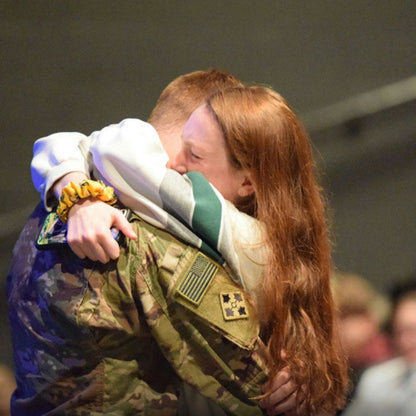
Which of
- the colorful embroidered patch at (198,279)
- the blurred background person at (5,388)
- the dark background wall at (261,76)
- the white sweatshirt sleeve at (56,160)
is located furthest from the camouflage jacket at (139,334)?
the dark background wall at (261,76)

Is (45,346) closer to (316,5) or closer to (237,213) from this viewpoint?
(237,213)

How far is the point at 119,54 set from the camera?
99.3 inches

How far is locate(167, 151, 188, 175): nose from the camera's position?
1.58 meters

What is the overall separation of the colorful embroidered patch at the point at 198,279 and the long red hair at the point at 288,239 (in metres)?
0.12

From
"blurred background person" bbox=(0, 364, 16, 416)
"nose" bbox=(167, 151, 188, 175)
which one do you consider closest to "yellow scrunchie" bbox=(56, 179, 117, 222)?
"nose" bbox=(167, 151, 188, 175)

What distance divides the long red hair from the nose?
0.32 feet

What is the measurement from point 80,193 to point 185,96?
394mm

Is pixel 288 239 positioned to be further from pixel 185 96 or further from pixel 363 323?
pixel 363 323

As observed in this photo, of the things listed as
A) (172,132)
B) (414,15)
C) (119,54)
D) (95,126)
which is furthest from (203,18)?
(172,132)

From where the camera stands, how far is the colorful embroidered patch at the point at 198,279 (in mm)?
1414

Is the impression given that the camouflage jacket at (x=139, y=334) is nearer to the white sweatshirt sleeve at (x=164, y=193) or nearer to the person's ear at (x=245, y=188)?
the white sweatshirt sleeve at (x=164, y=193)

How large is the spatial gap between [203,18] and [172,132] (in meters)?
0.99


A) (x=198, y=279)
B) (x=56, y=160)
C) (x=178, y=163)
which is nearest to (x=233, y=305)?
(x=198, y=279)

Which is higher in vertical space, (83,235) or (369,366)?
(83,235)
